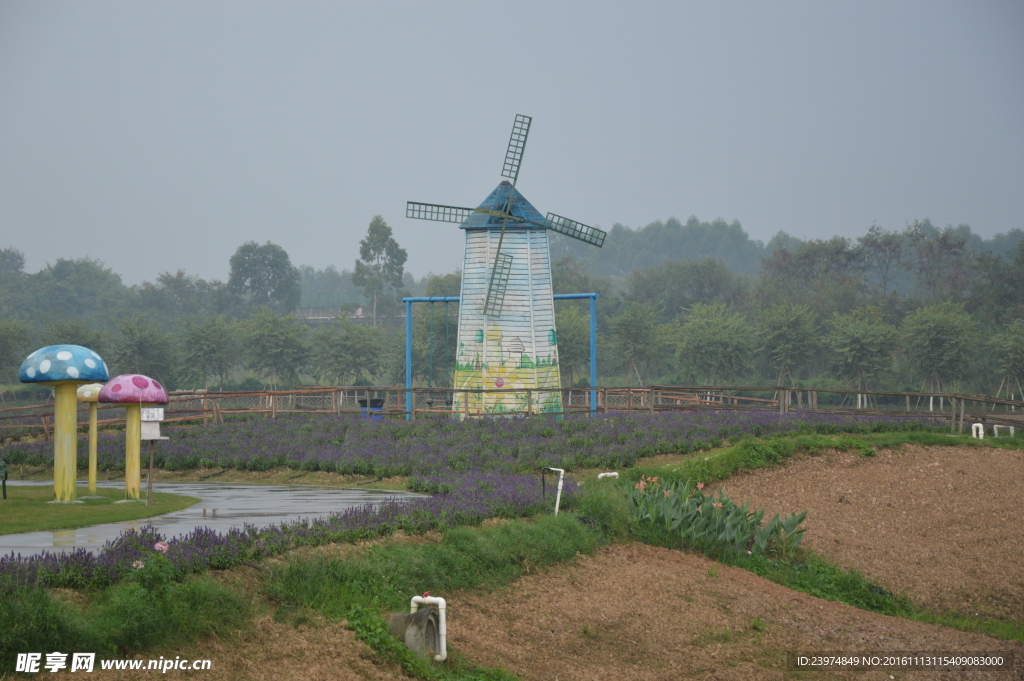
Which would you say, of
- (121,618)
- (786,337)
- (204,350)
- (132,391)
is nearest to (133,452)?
(132,391)

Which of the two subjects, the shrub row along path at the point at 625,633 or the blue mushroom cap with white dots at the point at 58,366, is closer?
the shrub row along path at the point at 625,633

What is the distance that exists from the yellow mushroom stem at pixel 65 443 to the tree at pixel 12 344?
5252cm

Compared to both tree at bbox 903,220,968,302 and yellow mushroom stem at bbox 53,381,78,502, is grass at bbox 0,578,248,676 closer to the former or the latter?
yellow mushroom stem at bbox 53,381,78,502

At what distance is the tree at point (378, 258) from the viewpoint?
116 m

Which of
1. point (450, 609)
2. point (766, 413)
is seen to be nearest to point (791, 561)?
point (450, 609)

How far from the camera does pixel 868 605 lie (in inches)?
592

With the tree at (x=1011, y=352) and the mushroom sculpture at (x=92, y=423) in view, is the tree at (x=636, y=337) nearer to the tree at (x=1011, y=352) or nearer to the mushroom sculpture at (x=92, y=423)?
the tree at (x=1011, y=352)

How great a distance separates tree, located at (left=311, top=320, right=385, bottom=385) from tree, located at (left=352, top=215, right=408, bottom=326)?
44.0 meters

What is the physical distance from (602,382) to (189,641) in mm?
72633

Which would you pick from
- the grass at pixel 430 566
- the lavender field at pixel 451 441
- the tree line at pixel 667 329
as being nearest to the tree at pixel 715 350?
the tree line at pixel 667 329

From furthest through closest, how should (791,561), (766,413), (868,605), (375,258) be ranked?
(375,258) → (766,413) → (791,561) → (868,605)

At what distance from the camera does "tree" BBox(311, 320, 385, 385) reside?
69.6m

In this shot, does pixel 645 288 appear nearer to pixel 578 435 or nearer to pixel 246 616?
pixel 578 435

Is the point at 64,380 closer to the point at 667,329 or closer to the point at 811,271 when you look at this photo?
the point at 667,329
